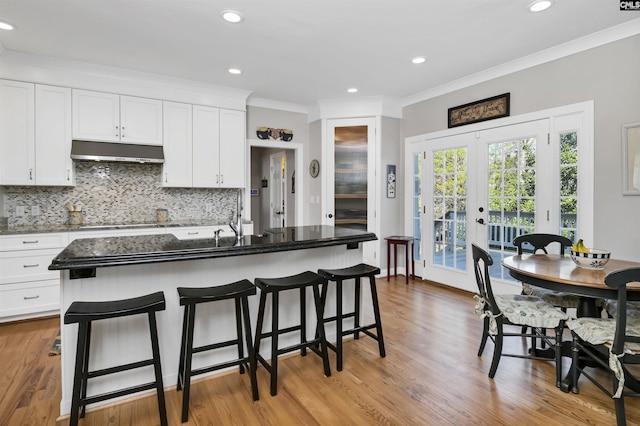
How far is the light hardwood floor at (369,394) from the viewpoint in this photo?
6.46 feet

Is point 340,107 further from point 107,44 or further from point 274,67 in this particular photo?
point 107,44

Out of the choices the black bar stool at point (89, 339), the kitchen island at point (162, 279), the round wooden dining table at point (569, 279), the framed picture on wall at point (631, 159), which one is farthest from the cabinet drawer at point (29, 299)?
the framed picture on wall at point (631, 159)

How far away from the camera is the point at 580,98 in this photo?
3326mm

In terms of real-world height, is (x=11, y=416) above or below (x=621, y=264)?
below

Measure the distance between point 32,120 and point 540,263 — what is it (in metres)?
5.11

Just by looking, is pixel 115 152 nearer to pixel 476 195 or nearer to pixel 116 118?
pixel 116 118

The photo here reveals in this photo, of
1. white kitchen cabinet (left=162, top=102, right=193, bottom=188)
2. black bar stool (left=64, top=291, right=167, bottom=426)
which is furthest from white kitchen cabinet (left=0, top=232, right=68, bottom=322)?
black bar stool (left=64, top=291, right=167, bottom=426)

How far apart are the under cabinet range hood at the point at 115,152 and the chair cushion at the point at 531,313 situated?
4.01 meters

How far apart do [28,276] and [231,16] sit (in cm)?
325

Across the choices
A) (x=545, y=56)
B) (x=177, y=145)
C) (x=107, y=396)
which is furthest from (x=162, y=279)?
(x=545, y=56)

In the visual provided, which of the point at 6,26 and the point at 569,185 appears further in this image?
the point at 569,185

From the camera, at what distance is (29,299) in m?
3.48

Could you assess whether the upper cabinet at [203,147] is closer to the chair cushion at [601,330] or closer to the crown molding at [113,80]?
the crown molding at [113,80]

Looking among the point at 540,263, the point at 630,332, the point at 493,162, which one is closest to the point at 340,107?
the point at 493,162
